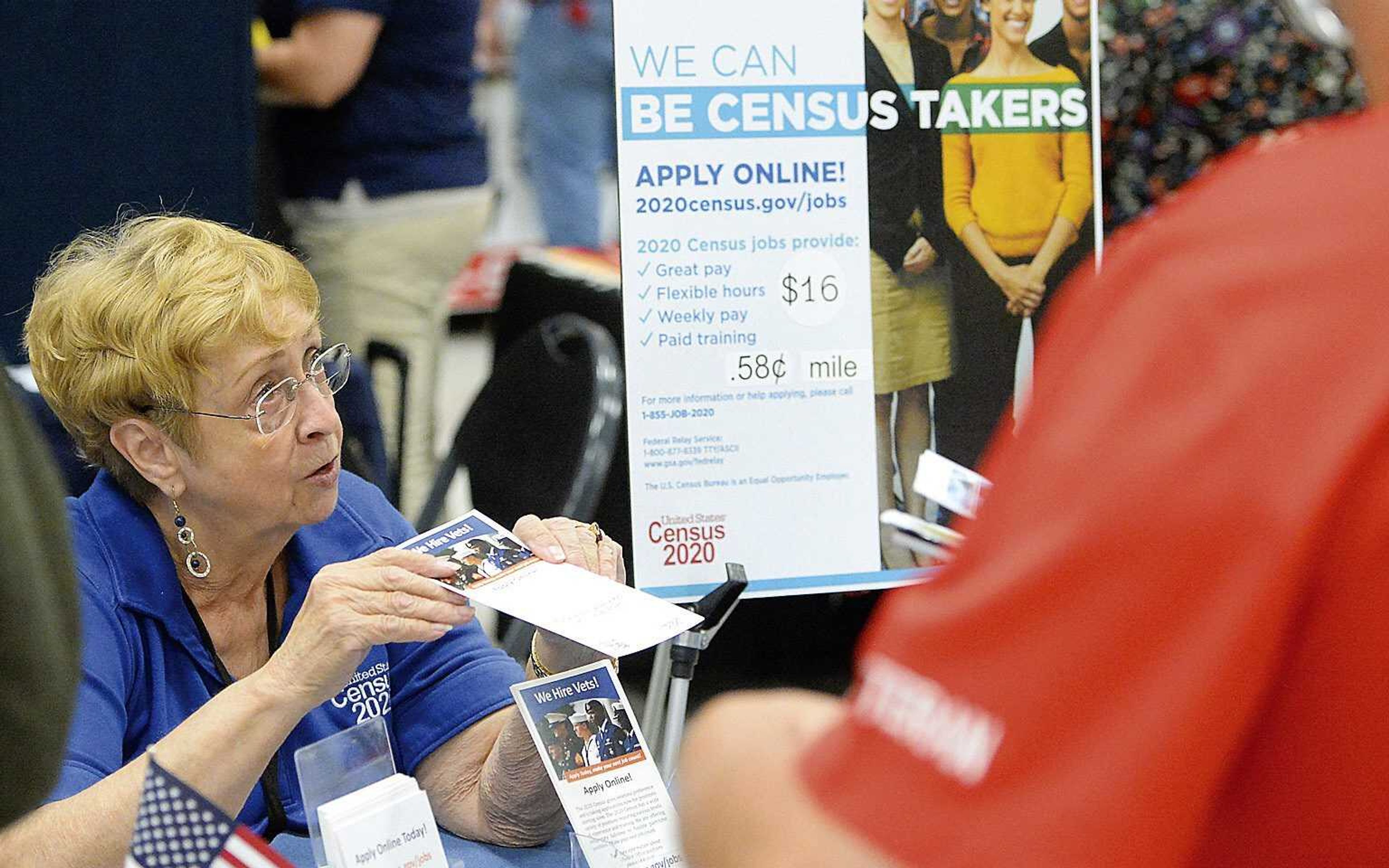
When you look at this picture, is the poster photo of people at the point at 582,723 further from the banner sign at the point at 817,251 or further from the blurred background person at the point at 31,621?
the blurred background person at the point at 31,621

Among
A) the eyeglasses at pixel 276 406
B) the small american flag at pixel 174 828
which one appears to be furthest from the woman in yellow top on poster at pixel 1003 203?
the small american flag at pixel 174 828

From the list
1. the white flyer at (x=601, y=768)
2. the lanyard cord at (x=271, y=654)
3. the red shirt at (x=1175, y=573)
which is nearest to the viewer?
the red shirt at (x=1175, y=573)

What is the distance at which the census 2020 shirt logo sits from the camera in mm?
1958

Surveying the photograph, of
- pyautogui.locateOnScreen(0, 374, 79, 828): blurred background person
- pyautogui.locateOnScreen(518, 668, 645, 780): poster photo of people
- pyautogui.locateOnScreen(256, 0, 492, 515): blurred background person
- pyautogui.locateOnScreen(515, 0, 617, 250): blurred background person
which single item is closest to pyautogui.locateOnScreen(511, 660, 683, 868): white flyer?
pyautogui.locateOnScreen(518, 668, 645, 780): poster photo of people

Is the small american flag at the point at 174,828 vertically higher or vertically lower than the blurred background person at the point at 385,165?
lower

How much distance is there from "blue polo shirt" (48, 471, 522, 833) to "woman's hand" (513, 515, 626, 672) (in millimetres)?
152

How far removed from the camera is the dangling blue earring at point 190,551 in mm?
1970

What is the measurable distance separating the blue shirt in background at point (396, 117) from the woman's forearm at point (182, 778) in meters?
2.39

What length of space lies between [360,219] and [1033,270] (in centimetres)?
222

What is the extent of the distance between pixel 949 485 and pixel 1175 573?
48.8 inches

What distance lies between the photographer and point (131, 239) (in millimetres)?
2002

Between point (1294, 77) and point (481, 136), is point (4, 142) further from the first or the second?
point (1294, 77)

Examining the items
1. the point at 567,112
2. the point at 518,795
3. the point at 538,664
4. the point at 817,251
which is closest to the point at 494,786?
the point at 518,795

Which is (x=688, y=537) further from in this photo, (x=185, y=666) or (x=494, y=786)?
(x=185, y=666)
